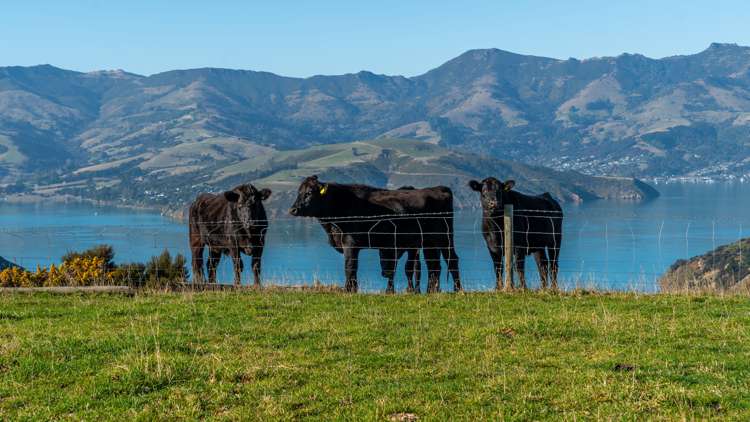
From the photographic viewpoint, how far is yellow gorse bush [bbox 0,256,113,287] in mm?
16491

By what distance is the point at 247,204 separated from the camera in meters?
17.7

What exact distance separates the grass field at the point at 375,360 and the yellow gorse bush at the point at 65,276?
4.30m

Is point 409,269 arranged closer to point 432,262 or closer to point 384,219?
point 432,262

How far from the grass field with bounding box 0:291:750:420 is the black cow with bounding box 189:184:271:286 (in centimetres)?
535

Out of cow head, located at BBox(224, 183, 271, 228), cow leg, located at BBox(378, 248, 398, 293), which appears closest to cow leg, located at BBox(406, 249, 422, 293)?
cow leg, located at BBox(378, 248, 398, 293)

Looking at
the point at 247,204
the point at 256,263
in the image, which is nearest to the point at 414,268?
the point at 256,263

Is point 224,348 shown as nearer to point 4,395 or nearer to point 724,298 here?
point 4,395

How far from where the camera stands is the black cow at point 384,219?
1623 centimetres

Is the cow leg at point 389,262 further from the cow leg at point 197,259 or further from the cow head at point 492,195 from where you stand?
the cow leg at point 197,259

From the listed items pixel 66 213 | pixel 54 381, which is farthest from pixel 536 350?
pixel 66 213

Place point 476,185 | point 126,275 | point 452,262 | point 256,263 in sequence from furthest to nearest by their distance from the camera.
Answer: point 126,275, point 476,185, point 256,263, point 452,262

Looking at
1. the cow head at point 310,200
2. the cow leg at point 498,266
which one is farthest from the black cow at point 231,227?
the cow leg at point 498,266

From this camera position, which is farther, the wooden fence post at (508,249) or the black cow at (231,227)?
the black cow at (231,227)

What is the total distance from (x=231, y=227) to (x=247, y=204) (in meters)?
0.77
